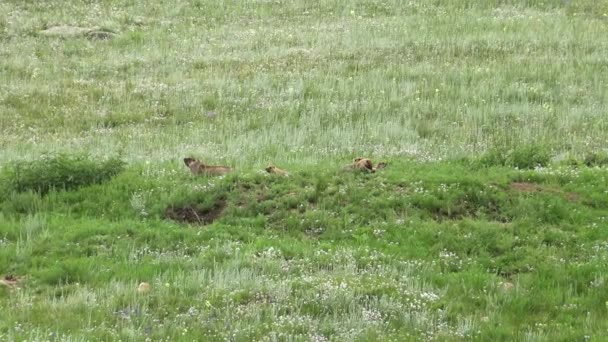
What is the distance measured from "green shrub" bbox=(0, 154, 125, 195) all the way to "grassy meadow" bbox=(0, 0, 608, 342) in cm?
3

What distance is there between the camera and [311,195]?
998 cm

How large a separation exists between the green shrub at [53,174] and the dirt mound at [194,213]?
4.48 ft

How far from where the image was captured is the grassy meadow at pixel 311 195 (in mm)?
6957

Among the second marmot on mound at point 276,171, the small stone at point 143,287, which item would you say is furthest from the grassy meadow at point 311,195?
the second marmot on mound at point 276,171

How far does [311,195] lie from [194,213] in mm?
1485

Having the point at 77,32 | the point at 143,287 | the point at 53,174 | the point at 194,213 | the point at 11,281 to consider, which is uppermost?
the point at 77,32

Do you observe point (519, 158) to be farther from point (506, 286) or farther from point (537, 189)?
point (506, 286)

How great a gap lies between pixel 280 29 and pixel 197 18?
144 inches

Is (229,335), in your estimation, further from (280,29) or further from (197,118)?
(280,29)

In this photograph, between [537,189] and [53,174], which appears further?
[53,174]

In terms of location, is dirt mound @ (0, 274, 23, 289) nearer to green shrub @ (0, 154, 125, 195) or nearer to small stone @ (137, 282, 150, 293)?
small stone @ (137, 282, 150, 293)

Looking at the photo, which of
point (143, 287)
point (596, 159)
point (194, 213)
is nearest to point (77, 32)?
point (194, 213)

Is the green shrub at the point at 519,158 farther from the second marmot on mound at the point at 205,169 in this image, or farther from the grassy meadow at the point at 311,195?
the second marmot on mound at the point at 205,169

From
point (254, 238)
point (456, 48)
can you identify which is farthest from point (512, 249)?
point (456, 48)
